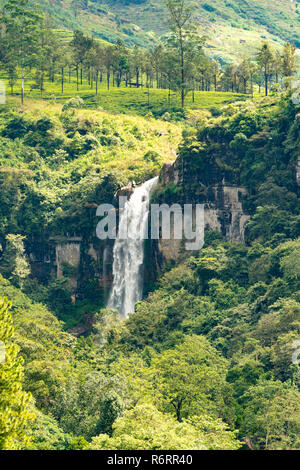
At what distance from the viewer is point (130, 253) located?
2793 inches

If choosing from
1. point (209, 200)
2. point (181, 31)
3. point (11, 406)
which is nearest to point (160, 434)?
point (11, 406)

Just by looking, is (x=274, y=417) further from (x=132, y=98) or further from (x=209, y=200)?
(x=132, y=98)

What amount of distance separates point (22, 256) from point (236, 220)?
19.8 metres

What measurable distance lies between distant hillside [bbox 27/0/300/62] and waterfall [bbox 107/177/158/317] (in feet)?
254

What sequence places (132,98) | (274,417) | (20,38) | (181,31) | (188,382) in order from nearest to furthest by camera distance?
1. (274,417)
2. (188,382)
3. (181,31)
4. (20,38)
5. (132,98)

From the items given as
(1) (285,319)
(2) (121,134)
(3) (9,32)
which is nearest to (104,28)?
(3) (9,32)

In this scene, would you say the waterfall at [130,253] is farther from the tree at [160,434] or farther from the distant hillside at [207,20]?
the distant hillside at [207,20]

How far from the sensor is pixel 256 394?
44.4m

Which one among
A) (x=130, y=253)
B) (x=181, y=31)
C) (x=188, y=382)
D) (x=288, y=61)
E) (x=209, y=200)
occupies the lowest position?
(x=188, y=382)

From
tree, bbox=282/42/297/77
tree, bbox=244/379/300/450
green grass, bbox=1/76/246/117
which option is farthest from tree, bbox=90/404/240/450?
green grass, bbox=1/76/246/117

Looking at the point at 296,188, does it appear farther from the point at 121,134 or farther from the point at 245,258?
the point at 121,134

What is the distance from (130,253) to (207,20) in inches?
3966

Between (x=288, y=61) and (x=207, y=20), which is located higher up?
(x=207, y=20)

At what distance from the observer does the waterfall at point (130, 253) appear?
70.2 m
